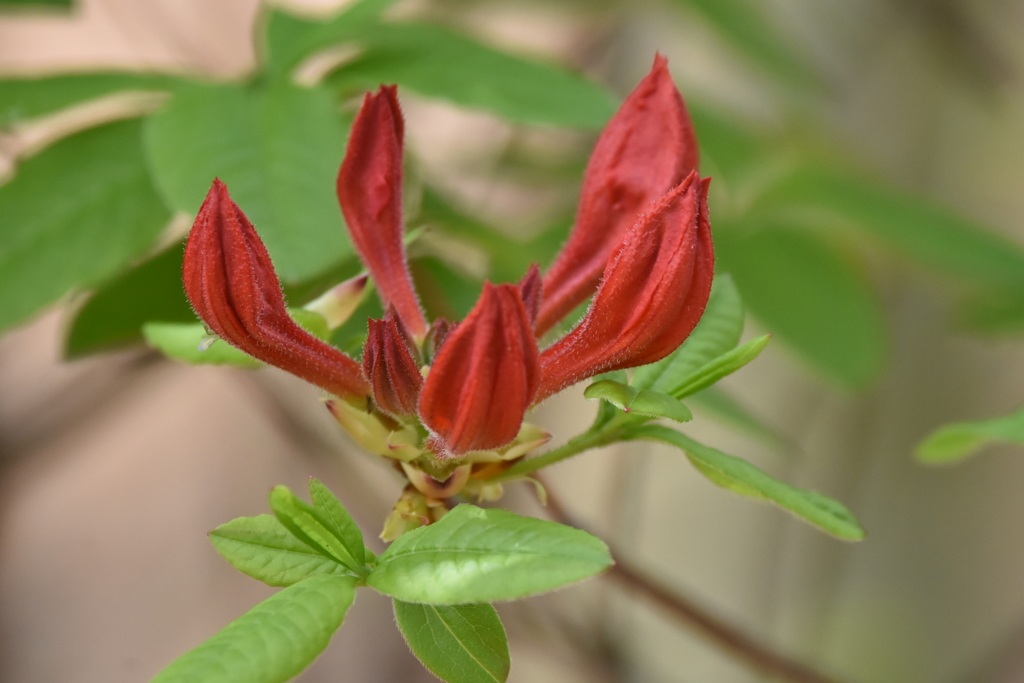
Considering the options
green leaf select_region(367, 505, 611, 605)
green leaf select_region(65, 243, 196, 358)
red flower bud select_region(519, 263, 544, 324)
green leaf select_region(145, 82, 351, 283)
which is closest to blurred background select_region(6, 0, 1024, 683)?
green leaf select_region(65, 243, 196, 358)

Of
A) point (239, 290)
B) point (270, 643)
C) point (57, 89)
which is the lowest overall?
point (270, 643)

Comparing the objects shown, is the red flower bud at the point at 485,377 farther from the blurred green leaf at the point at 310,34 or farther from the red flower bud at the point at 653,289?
the blurred green leaf at the point at 310,34

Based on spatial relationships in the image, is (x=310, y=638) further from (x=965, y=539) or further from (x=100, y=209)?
(x=965, y=539)

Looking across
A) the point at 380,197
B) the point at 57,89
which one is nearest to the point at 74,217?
the point at 57,89

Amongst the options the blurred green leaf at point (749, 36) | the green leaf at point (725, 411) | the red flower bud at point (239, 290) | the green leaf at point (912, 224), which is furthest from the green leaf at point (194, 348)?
the blurred green leaf at point (749, 36)

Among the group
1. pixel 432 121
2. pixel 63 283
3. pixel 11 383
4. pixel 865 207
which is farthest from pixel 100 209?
pixel 432 121

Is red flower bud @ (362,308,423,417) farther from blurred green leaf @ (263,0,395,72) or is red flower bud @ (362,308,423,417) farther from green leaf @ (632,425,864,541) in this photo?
blurred green leaf @ (263,0,395,72)

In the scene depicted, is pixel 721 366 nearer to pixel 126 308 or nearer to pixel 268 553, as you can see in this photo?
pixel 268 553
